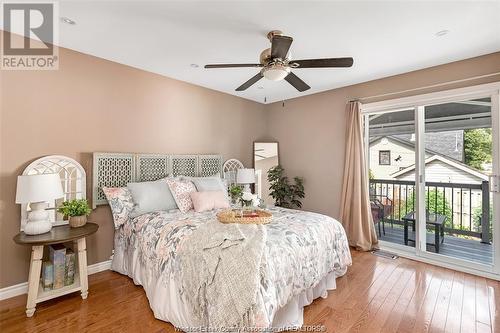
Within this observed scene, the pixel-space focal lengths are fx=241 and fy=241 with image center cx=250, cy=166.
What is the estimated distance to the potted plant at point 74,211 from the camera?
2.42 m

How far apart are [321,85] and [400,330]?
10.8 ft

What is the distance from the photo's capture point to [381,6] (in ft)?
6.42

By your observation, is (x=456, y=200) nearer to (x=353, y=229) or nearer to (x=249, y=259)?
(x=353, y=229)

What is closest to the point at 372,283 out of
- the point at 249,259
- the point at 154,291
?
the point at 249,259

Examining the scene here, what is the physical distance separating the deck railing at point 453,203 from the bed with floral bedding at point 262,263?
1.84 metres

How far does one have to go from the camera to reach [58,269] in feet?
7.50

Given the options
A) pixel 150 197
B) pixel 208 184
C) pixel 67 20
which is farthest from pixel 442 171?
pixel 67 20

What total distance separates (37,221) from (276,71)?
2.58 m

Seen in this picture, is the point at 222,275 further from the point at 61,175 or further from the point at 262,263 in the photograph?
the point at 61,175

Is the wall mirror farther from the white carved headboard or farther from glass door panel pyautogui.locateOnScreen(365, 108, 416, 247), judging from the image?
glass door panel pyautogui.locateOnScreen(365, 108, 416, 247)

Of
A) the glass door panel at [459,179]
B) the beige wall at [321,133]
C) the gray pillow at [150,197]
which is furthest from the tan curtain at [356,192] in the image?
the gray pillow at [150,197]

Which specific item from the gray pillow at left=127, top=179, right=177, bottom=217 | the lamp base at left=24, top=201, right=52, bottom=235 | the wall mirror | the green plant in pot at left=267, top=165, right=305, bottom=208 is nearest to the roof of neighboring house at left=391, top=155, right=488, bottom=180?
the green plant in pot at left=267, top=165, right=305, bottom=208

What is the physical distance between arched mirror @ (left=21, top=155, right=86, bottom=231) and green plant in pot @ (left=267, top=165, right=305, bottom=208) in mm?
3000

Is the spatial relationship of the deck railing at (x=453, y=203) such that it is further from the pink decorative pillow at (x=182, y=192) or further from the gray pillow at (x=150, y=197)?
the gray pillow at (x=150, y=197)
